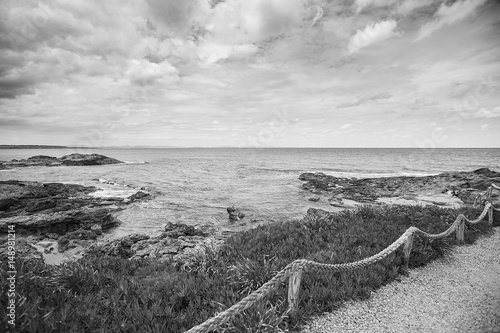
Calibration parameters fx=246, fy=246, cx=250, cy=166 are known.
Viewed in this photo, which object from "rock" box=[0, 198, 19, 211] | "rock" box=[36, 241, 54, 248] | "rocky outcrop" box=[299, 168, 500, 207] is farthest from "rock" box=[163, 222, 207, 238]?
"rock" box=[0, 198, 19, 211]

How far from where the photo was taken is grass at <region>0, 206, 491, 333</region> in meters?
4.37

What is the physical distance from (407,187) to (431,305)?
97.8 feet

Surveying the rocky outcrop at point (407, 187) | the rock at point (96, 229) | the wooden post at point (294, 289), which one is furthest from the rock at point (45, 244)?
the rocky outcrop at point (407, 187)

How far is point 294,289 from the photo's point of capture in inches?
192

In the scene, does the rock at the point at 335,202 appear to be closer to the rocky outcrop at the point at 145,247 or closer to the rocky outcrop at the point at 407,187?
the rocky outcrop at the point at 407,187

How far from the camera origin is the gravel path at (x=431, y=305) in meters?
4.78

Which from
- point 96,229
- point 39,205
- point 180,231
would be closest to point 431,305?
point 180,231

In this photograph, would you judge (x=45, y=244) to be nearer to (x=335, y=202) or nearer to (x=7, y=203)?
(x=7, y=203)

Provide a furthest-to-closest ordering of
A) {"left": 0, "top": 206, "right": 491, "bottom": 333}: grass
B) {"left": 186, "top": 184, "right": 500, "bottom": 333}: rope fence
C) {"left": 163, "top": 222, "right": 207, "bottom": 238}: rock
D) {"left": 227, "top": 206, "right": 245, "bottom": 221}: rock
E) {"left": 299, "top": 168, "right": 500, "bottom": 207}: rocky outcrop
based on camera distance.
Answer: {"left": 299, "top": 168, "right": 500, "bottom": 207}: rocky outcrop
{"left": 227, "top": 206, "right": 245, "bottom": 221}: rock
{"left": 163, "top": 222, "right": 207, "bottom": 238}: rock
{"left": 0, "top": 206, "right": 491, "bottom": 333}: grass
{"left": 186, "top": 184, "right": 500, "bottom": 333}: rope fence

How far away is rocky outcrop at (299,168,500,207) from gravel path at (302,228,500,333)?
16.4 meters

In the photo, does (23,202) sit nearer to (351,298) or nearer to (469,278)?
(351,298)

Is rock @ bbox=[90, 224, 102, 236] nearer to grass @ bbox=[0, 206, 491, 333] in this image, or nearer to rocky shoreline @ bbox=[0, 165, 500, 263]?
rocky shoreline @ bbox=[0, 165, 500, 263]

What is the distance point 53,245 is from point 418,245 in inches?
682

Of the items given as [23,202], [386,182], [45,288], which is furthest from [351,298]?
[386,182]
